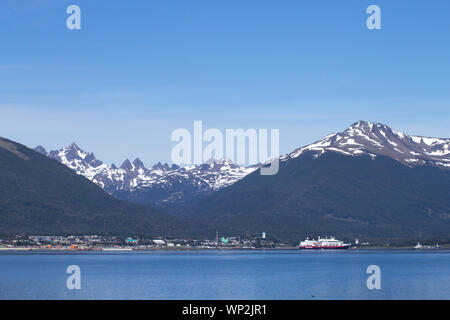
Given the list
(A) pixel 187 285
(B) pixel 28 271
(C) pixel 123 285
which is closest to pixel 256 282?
(A) pixel 187 285

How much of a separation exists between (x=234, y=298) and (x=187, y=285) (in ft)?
66.9

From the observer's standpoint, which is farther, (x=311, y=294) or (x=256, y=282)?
(x=256, y=282)

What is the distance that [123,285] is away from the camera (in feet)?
385
